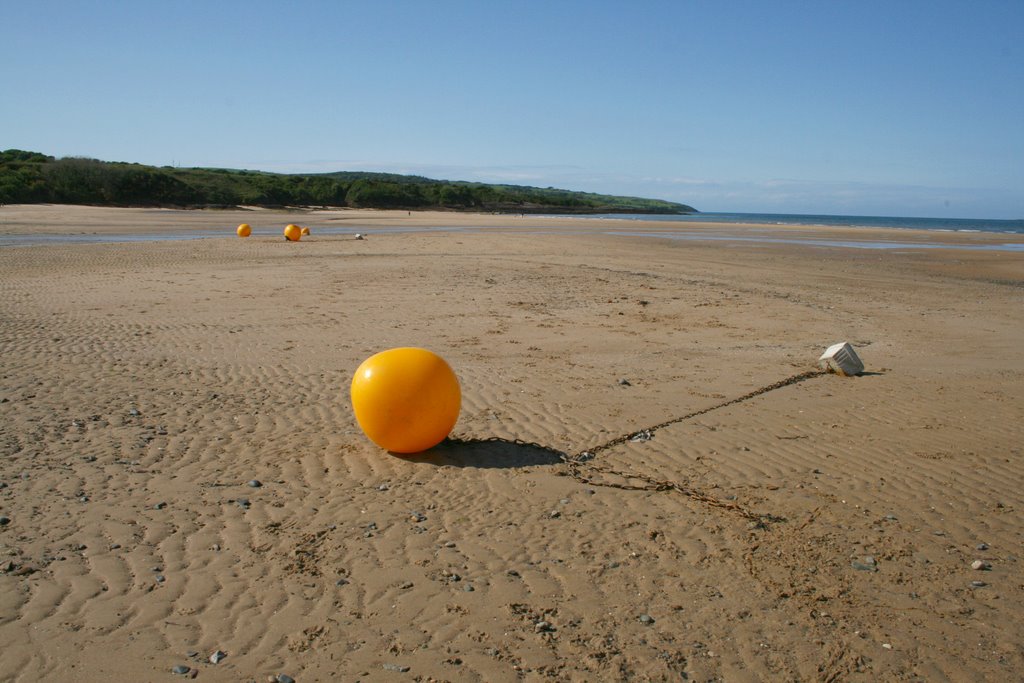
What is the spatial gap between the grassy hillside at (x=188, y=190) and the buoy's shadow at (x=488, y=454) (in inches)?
2411

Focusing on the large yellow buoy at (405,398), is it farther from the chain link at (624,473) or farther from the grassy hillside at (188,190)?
the grassy hillside at (188,190)

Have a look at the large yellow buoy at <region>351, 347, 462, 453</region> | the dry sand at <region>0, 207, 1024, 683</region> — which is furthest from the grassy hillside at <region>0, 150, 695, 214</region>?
the large yellow buoy at <region>351, 347, 462, 453</region>

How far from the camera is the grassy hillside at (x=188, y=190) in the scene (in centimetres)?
6166

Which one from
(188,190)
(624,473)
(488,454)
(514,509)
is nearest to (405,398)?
(488,454)

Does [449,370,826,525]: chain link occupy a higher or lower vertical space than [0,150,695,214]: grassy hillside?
lower

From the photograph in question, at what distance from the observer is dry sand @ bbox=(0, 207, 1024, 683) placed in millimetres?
4020

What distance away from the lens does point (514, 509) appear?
18.5 ft

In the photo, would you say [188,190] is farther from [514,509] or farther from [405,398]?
[514,509]

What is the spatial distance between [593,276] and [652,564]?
49.8 ft

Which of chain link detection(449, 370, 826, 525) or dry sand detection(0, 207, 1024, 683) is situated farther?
chain link detection(449, 370, 826, 525)

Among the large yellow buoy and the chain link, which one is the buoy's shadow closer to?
the chain link

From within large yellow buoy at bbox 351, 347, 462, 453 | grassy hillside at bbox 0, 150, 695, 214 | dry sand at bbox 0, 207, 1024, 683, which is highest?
grassy hillside at bbox 0, 150, 695, 214

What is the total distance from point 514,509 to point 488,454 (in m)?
1.16

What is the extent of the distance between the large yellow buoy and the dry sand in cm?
26
